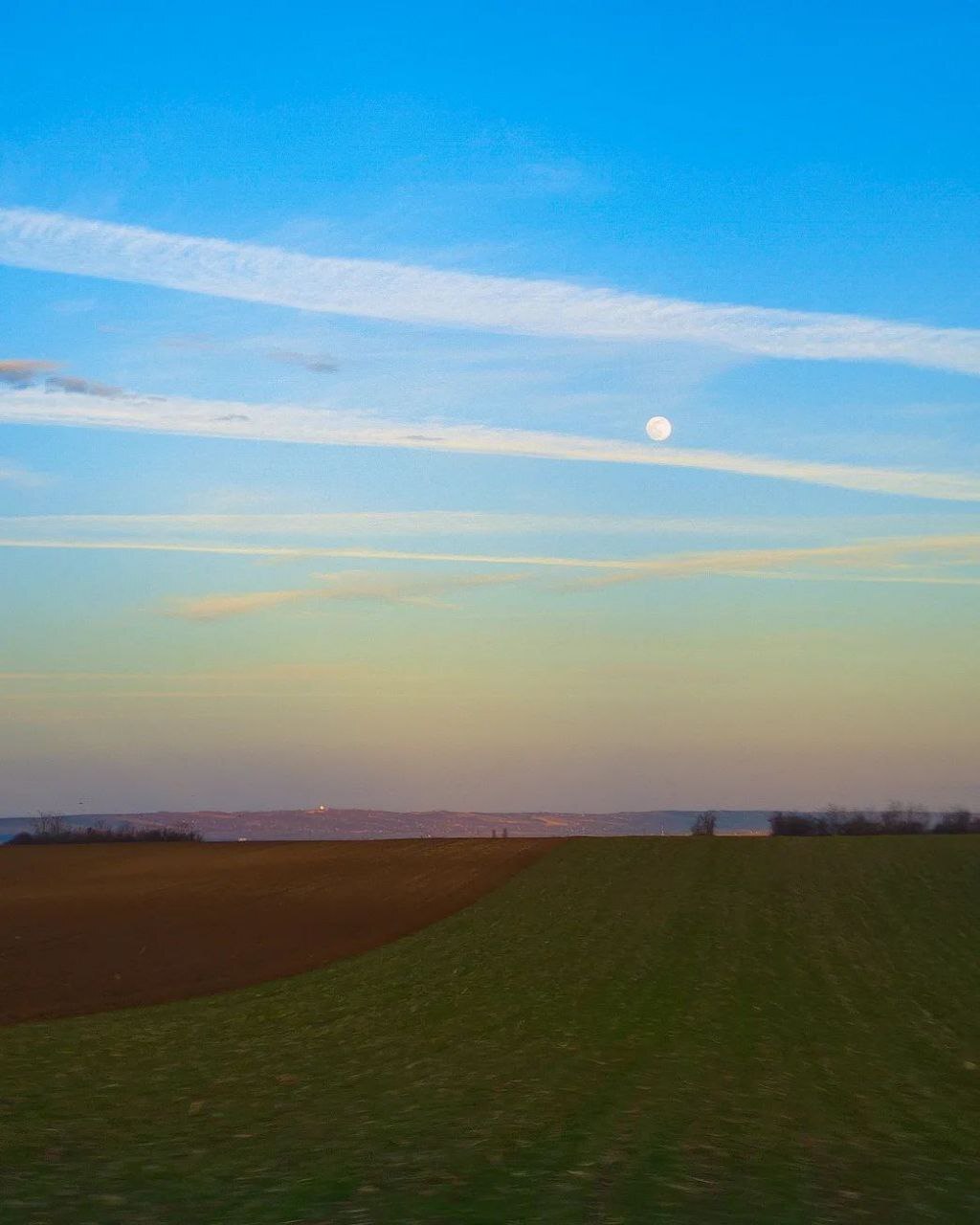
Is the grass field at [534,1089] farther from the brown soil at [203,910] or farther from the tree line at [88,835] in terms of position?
the tree line at [88,835]

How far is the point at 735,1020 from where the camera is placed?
28.4m

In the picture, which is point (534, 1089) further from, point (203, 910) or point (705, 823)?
point (705, 823)

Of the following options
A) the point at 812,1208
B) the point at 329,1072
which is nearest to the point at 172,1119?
the point at 329,1072

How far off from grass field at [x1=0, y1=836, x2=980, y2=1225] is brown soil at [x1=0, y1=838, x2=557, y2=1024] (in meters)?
3.45

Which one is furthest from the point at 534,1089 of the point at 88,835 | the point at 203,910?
the point at 88,835

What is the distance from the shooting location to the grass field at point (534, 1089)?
13.6 m

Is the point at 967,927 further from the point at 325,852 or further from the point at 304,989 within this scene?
the point at 325,852

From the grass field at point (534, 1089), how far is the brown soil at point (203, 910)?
345 cm

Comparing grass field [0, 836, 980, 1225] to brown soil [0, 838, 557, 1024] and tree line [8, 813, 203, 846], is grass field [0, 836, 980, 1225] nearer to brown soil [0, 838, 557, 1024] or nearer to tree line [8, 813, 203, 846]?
brown soil [0, 838, 557, 1024]

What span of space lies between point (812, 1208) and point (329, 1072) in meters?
10.8

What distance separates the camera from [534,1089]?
20.3 m

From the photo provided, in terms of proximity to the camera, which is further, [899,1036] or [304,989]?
[304,989]

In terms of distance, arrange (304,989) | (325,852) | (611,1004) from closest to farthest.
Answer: (611,1004)
(304,989)
(325,852)

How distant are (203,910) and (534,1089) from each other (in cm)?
3719
